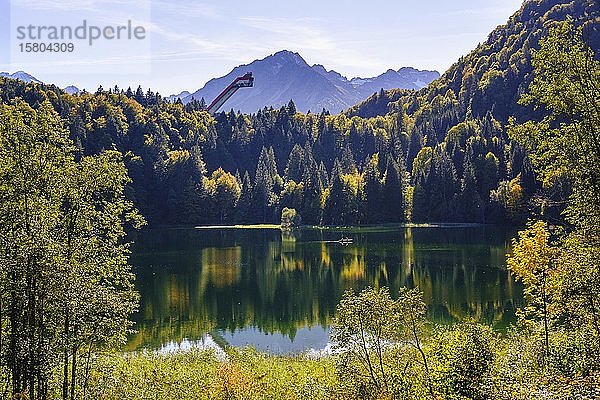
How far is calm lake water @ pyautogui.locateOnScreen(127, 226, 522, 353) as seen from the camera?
121ft

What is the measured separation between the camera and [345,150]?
14800 cm

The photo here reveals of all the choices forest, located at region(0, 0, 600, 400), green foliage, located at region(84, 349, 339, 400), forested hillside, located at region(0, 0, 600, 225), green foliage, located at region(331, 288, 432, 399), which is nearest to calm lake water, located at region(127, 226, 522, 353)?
forest, located at region(0, 0, 600, 400)

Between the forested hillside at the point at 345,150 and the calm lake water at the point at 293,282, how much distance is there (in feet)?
68.4

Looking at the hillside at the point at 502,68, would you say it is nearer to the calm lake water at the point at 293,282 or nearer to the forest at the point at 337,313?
the calm lake water at the point at 293,282

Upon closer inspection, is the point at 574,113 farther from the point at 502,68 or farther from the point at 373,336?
the point at 502,68

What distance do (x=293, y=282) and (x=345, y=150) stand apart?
97960 millimetres

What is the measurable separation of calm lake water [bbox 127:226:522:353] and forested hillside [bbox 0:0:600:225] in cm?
2086

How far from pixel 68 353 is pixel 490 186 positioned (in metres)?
98.0

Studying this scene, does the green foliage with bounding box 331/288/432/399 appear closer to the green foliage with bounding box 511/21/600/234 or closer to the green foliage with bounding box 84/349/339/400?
the green foliage with bounding box 84/349/339/400

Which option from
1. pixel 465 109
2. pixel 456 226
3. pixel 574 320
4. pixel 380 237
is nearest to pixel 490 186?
pixel 456 226

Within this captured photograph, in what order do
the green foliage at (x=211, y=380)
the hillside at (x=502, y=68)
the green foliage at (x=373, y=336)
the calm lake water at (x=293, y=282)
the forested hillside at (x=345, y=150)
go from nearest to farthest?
1. the green foliage at (x=373, y=336)
2. the green foliage at (x=211, y=380)
3. the calm lake water at (x=293, y=282)
4. the forested hillside at (x=345, y=150)
5. the hillside at (x=502, y=68)

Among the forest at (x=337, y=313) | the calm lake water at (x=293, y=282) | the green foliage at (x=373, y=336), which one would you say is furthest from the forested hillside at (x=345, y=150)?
the green foliage at (x=373, y=336)

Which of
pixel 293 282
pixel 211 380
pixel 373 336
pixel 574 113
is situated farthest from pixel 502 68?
pixel 211 380

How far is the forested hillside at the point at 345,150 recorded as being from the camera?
109m
